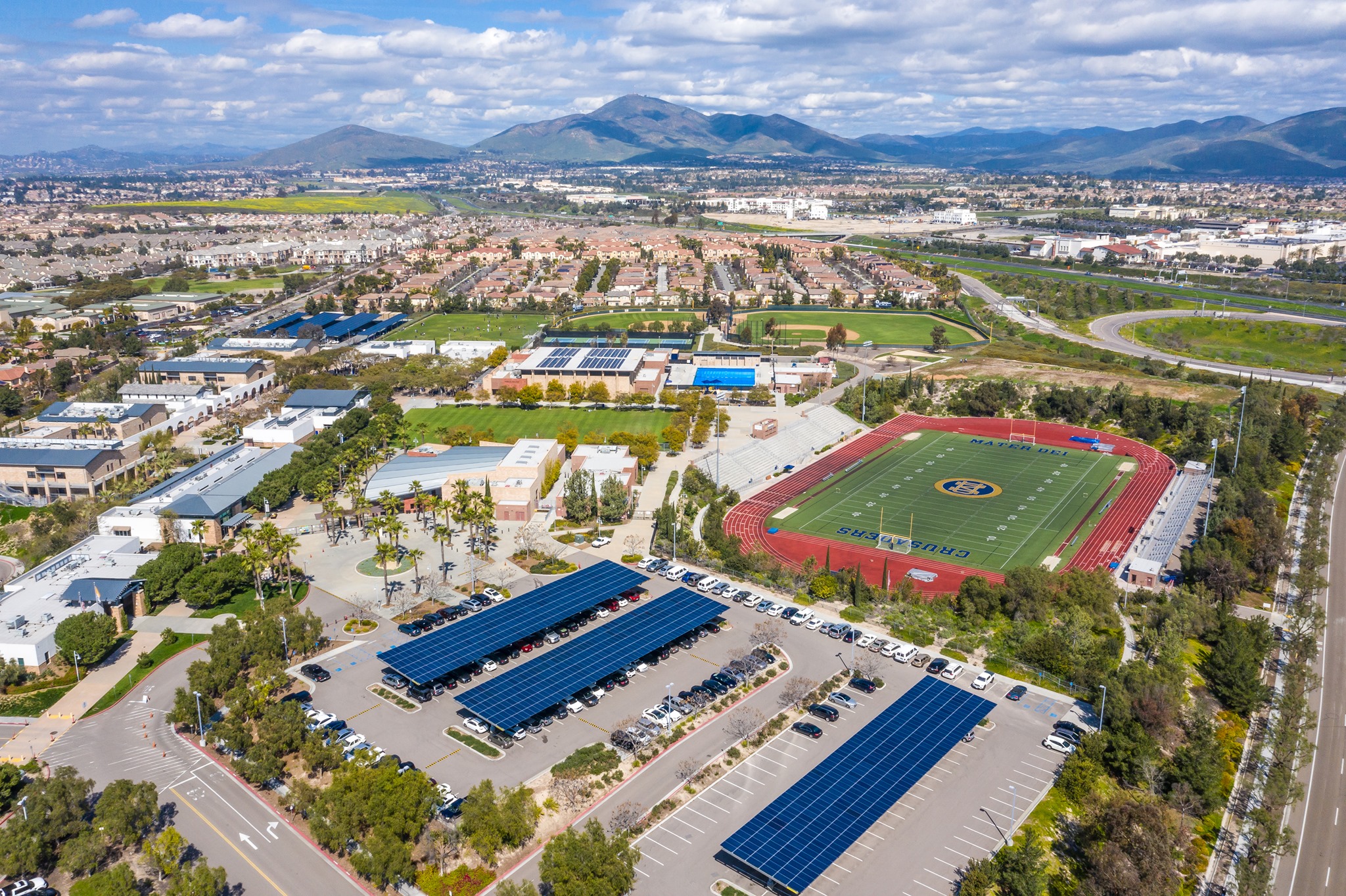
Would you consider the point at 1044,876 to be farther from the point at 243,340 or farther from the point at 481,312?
the point at 481,312

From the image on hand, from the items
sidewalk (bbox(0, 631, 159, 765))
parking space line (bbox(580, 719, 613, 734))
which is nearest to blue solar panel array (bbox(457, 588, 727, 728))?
parking space line (bbox(580, 719, 613, 734))

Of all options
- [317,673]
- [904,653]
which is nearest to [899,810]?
[904,653]

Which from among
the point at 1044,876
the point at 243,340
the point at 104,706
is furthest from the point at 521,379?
the point at 1044,876

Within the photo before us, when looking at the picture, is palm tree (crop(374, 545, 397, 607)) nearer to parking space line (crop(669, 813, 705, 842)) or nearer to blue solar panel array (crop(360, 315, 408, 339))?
parking space line (crop(669, 813, 705, 842))

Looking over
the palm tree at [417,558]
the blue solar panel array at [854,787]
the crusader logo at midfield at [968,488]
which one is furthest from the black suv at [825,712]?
the crusader logo at midfield at [968,488]

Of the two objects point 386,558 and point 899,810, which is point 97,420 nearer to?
point 386,558
